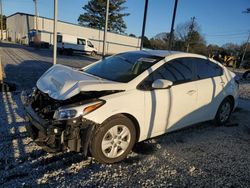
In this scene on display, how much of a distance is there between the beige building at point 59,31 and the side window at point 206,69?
38149 mm

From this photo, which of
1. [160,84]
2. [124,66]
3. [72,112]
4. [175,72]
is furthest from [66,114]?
[175,72]

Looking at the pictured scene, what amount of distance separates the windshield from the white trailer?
2343 centimetres

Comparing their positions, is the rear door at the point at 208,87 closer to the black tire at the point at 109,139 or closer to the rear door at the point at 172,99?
the rear door at the point at 172,99

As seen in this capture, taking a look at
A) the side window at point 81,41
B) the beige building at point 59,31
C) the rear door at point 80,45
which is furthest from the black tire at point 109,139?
the beige building at point 59,31

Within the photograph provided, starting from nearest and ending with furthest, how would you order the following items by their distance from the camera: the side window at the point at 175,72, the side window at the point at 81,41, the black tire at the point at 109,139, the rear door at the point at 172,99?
the black tire at the point at 109,139
the rear door at the point at 172,99
the side window at the point at 175,72
the side window at the point at 81,41

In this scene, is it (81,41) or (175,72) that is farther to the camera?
(81,41)

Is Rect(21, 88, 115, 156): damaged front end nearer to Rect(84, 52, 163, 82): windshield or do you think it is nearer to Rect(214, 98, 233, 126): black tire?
Rect(84, 52, 163, 82): windshield

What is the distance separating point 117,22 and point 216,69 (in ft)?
198

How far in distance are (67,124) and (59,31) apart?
43.9 meters

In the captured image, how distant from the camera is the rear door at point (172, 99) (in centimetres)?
369

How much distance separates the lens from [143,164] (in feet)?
11.2

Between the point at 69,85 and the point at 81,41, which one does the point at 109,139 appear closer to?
the point at 69,85

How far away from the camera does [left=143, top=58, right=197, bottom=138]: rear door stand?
3693mm

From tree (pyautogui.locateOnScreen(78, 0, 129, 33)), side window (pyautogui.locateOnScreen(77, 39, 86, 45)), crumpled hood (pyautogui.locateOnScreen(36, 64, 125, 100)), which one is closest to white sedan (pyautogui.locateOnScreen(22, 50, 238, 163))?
crumpled hood (pyautogui.locateOnScreen(36, 64, 125, 100))
